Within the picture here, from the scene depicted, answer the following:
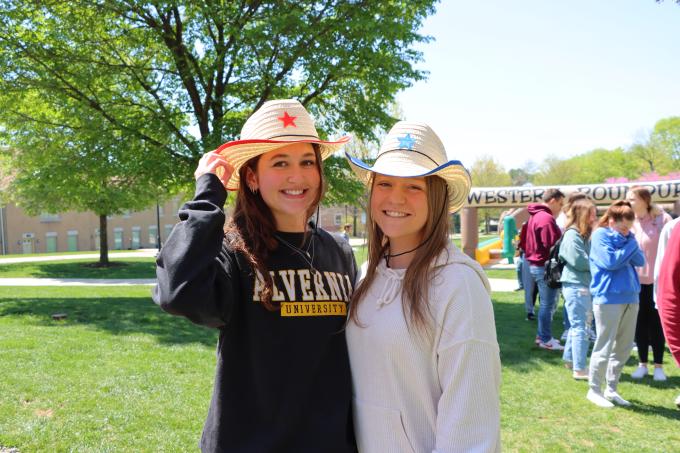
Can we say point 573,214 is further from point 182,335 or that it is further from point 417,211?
point 182,335

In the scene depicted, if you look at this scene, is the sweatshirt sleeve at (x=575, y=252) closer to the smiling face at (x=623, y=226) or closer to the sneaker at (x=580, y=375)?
the smiling face at (x=623, y=226)

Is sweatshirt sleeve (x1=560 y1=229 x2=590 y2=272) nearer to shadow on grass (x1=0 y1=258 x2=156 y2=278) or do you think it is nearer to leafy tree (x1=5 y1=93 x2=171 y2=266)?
leafy tree (x1=5 y1=93 x2=171 y2=266)

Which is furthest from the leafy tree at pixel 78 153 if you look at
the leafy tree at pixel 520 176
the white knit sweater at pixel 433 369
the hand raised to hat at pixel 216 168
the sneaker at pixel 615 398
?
the leafy tree at pixel 520 176

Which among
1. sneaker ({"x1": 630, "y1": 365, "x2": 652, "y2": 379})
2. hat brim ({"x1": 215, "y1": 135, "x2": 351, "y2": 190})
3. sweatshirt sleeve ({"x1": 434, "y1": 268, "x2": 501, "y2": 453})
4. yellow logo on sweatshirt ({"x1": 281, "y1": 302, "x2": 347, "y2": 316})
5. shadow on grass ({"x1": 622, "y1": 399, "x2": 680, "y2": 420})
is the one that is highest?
hat brim ({"x1": 215, "y1": 135, "x2": 351, "y2": 190})

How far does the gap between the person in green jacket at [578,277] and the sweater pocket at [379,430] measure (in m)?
4.72

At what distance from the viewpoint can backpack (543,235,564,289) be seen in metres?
7.05

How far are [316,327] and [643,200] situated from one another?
5.73 m

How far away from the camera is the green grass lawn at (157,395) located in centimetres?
428

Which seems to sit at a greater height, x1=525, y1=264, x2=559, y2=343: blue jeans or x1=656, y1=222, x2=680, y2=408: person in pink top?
x1=656, y1=222, x2=680, y2=408: person in pink top

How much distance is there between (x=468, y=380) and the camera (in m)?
1.60

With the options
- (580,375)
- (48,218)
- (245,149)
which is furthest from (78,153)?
(48,218)

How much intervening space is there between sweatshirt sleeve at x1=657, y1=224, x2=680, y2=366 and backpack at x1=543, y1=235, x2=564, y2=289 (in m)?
4.88

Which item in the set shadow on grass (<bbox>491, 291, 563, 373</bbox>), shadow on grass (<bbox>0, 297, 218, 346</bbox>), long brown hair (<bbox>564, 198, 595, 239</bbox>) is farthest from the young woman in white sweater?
shadow on grass (<bbox>0, 297, 218, 346</bbox>)

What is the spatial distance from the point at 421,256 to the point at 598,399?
4417mm
